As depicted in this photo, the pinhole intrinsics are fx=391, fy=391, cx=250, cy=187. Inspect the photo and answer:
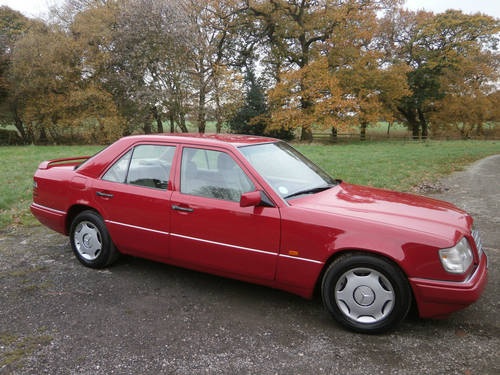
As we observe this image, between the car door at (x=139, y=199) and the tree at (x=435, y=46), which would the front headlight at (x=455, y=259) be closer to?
the car door at (x=139, y=199)

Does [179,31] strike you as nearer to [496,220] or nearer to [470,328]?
[496,220]

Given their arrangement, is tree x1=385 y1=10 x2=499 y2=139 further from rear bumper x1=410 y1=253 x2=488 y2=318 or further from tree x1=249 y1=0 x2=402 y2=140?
rear bumper x1=410 y1=253 x2=488 y2=318

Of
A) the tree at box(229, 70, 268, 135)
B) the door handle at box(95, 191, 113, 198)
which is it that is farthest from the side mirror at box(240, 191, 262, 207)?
the tree at box(229, 70, 268, 135)

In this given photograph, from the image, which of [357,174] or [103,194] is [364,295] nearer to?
[103,194]

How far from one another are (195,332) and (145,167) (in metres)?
1.85

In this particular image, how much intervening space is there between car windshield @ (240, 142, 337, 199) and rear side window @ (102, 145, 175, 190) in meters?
0.86

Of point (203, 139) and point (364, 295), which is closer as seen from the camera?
point (364, 295)

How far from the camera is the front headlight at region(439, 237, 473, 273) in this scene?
2.92m

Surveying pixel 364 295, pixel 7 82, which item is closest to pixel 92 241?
pixel 364 295

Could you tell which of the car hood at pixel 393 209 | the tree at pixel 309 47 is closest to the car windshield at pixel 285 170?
the car hood at pixel 393 209

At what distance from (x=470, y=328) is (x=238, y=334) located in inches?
76.0

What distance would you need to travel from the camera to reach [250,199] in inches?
129

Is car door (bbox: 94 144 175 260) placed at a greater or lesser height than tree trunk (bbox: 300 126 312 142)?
lesser

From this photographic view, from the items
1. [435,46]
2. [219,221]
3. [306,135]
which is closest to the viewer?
[219,221]
